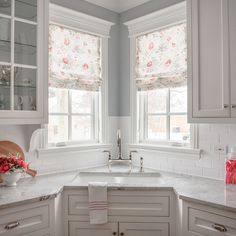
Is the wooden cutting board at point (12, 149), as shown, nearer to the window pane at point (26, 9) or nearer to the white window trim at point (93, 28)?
the white window trim at point (93, 28)

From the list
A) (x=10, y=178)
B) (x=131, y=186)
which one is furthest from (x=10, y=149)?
(x=131, y=186)

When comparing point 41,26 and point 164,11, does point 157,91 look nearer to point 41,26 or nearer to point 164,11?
point 164,11

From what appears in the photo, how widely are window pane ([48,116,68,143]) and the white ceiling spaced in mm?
1327

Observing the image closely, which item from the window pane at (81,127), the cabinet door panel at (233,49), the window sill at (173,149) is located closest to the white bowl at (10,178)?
the window pane at (81,127)

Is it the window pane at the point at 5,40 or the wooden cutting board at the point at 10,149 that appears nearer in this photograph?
the window pane at the point at 5,40

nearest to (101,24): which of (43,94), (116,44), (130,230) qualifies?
(116,44)

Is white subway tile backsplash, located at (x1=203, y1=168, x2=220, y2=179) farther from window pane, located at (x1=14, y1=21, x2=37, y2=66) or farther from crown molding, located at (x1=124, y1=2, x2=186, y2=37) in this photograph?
window pane, located at (x1=14, y1=21, x2=37, y2=66)

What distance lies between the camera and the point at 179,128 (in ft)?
9.39

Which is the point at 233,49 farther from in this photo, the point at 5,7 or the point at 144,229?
the point at 5,7

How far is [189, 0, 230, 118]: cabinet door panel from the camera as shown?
2.09 meters

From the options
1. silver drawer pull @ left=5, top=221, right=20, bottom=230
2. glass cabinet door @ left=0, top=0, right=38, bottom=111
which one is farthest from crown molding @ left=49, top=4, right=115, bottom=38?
silver drawer pull @ left=5, top=221, right=20, bottom=230

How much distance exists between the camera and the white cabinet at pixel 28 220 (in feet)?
5.79

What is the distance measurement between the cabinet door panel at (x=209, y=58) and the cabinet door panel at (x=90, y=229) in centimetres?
111

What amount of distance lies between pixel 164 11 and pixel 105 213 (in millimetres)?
2008
